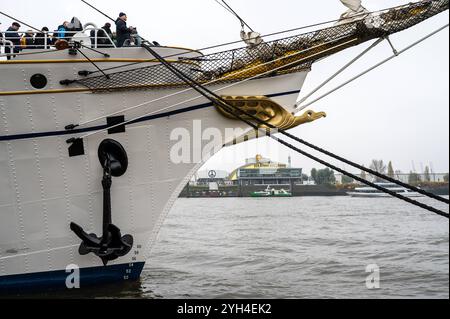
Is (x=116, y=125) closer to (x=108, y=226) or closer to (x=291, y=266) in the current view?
→ (x=108, y=226)

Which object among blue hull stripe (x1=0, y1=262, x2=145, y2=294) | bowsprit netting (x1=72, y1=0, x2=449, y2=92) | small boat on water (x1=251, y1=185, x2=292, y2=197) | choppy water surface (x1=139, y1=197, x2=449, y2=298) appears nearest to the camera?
bowsprit netting (x1=72, y1=0, x2=449, y2=92)

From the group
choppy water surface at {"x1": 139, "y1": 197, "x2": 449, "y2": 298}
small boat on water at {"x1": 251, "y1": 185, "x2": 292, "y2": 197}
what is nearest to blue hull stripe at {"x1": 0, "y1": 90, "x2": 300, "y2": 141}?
choppy water surface at {"x1": 139, "y1": 197, "x2": 449, "y2": 298}

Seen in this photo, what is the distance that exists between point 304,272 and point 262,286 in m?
1.59

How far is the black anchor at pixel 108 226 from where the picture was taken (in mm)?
6230

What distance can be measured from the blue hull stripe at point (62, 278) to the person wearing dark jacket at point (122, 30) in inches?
118

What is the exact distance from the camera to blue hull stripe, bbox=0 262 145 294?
6.49 metres

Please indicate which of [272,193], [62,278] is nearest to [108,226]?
[62,278]

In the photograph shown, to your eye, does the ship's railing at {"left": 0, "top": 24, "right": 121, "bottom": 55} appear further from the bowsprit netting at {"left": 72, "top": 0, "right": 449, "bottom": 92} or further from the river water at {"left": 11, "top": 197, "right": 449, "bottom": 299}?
the river water at {"left": 11, "top": 197, "right": 449, "bottom": 299}

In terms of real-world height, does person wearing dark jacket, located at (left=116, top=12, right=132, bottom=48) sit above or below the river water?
above

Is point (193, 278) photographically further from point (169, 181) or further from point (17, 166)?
point (17, 166)

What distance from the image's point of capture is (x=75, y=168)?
6410 mm

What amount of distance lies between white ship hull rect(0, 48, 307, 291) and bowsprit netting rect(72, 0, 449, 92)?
15 centimetres

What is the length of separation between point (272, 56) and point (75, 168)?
2.86 m

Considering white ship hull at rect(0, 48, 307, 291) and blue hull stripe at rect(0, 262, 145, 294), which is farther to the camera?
blue hull stripe at rect(0, 262, 145, 294)
